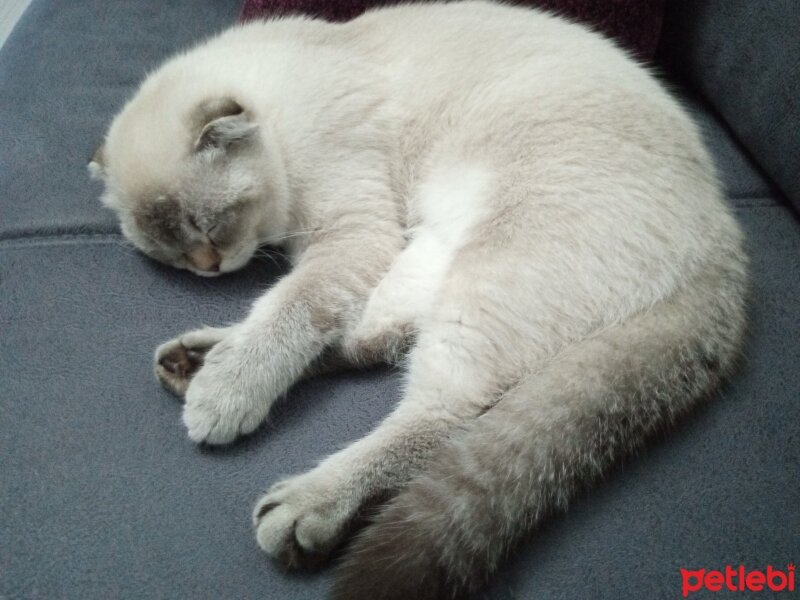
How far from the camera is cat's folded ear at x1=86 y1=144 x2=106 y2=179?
1.26 meters

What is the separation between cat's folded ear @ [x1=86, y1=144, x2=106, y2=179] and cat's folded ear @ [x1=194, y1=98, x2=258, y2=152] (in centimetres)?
23

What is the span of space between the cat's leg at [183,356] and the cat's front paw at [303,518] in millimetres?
264

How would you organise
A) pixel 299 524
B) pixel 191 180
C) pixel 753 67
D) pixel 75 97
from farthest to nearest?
1. pixel 75 97
2. pixel 753 67
3. pixel 191 180
4. pixel 299 524

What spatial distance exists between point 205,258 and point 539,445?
70cm

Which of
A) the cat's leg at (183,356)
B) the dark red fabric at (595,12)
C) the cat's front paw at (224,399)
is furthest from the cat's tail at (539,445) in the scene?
the dark red fabric at (595,12)

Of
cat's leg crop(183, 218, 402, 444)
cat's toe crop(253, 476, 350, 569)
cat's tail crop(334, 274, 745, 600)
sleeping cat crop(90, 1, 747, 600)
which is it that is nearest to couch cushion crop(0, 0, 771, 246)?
sleeping cat crop(90, 1, 747, 600)

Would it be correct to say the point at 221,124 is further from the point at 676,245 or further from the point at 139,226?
the point at 676,245

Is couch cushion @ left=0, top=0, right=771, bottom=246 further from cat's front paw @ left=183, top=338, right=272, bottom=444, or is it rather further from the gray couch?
cat's front paw @ left=183, top=338, right=272, bottom=444

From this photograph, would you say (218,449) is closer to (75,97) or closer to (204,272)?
(204,272)

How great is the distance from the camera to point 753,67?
4.47ft

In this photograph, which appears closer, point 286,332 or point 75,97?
point 286,332

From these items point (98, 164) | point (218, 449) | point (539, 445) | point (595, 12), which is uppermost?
point (595, 12)

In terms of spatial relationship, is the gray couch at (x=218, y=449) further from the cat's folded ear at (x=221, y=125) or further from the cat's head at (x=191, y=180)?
the cat's folded ear at (x=221, y=125)

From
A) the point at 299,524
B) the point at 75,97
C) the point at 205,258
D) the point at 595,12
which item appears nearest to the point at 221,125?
the point at 205,258
